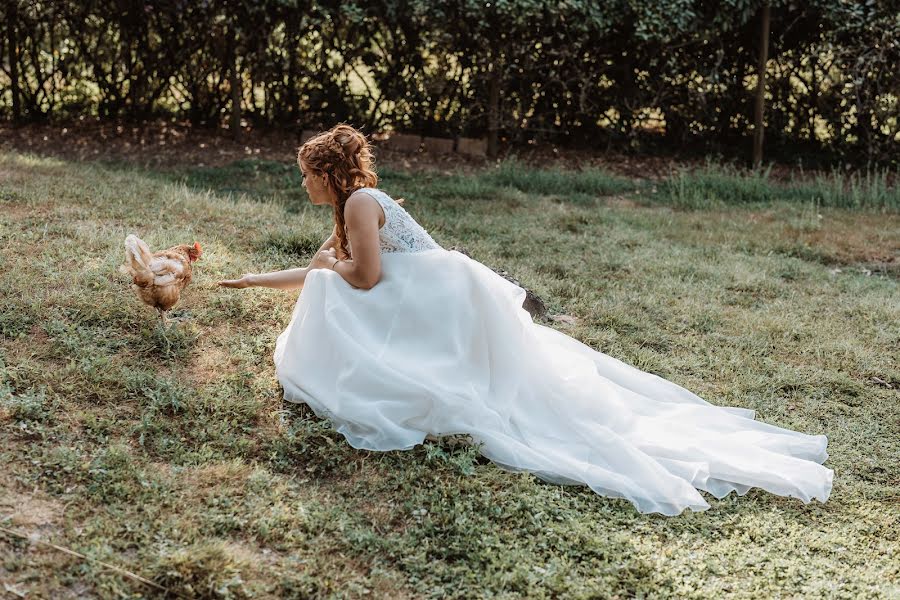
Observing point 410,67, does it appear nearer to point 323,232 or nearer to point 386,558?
point 323,232

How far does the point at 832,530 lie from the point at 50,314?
3.70 meters

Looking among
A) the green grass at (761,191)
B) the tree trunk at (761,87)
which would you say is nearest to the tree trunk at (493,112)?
the green grass at (761,191)

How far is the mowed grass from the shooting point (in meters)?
2.97

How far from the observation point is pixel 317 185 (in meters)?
4.01

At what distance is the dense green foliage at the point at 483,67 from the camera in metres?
8.79

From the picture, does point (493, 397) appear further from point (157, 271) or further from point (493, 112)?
point (493, 112)

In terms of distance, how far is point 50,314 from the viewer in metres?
4.36

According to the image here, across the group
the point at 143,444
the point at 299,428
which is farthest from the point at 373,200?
the point at 143,444

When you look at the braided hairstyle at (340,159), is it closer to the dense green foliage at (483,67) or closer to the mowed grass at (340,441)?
the mowed grass at (340,441)

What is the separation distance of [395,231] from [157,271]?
3.56 feet

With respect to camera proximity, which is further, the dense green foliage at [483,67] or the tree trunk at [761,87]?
the tree trunk at [761,87]

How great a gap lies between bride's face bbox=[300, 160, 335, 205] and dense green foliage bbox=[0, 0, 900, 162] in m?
4.98

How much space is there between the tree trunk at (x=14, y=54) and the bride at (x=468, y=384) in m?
6.62

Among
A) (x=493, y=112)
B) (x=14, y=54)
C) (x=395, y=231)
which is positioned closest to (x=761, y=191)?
(x=493, y=112)
